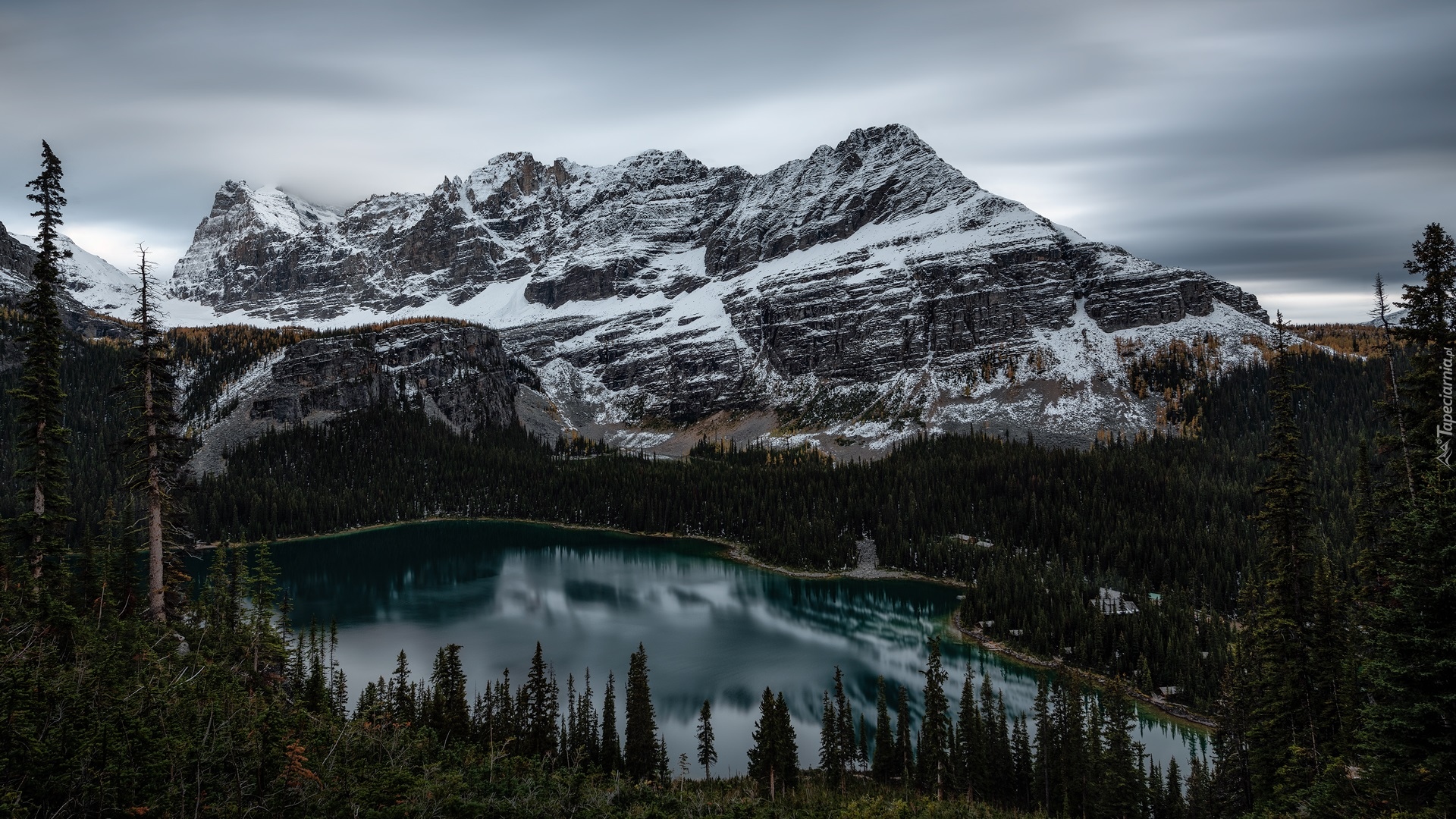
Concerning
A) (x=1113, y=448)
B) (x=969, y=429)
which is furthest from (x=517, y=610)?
(x=969, y=429)

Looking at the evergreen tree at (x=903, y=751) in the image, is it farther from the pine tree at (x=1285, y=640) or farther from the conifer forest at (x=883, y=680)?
the pine tree at (x=1285, y=640)

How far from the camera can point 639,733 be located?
145 feet

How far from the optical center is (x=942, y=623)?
8488cm

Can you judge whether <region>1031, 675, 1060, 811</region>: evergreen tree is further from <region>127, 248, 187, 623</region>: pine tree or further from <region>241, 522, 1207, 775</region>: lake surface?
<region>127, 248, 187, 623</region>: pine tree

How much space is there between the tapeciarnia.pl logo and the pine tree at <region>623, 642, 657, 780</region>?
3798 centimetres

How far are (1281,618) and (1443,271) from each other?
12.9 meters

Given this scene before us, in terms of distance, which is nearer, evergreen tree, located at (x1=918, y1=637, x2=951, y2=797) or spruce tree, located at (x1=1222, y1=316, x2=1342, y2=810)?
spruce tree, located at (x1=1222, y1=316, x2=1342, y2=810)

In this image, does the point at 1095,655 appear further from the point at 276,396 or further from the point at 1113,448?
the point at 276,396

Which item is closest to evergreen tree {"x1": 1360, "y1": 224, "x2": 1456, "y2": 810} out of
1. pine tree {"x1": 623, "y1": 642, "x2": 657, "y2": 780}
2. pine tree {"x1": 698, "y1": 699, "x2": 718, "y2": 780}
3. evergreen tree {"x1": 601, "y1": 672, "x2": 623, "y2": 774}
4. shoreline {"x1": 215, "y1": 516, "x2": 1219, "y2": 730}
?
shoreline {"x1": 215, "y1": 516, "x2": 1219, "y2": 730}

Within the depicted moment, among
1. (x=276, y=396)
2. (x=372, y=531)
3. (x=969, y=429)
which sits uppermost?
(x=276, y=396)

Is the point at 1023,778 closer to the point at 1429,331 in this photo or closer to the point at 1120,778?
the point at 1120,778

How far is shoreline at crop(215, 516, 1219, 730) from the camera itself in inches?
2421

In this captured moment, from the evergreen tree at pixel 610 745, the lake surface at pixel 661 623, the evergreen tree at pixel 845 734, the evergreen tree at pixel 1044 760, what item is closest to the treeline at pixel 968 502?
the lake surface at pixel 661 623

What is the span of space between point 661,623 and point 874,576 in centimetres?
3797
